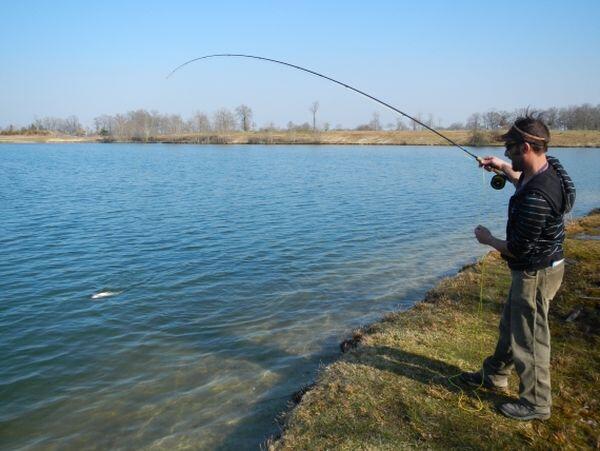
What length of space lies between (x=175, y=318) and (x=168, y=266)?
3.83 metres

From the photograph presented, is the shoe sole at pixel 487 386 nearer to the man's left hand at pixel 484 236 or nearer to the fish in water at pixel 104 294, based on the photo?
the man's left hand at pixel 484 236

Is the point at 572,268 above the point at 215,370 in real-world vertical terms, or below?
above

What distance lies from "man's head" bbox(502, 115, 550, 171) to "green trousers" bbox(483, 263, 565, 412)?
1.19 m

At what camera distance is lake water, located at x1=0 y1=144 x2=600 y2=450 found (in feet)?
21.0

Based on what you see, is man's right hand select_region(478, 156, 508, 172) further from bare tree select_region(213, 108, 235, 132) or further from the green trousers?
bare tree select_region(213, 108, 235, 132)

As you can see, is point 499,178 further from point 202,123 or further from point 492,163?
point 202,123

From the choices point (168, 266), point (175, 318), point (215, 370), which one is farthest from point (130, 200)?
point (215, 370)

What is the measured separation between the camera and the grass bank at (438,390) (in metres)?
4.66

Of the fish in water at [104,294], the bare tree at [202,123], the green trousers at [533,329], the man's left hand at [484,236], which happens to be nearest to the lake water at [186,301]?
the fish in water at [104,294]

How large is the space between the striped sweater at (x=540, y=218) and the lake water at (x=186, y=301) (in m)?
3.75

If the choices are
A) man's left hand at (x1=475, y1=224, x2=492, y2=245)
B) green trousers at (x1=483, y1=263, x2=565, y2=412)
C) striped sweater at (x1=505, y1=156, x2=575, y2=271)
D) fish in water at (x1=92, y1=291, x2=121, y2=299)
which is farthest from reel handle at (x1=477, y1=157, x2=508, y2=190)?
fish in water at (x1=92, y1=291, x2=121, y2=299)

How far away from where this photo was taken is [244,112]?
170 meters

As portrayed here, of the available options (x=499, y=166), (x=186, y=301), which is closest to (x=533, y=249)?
(x=499, y=166)

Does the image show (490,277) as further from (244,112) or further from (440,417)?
(244,112)
